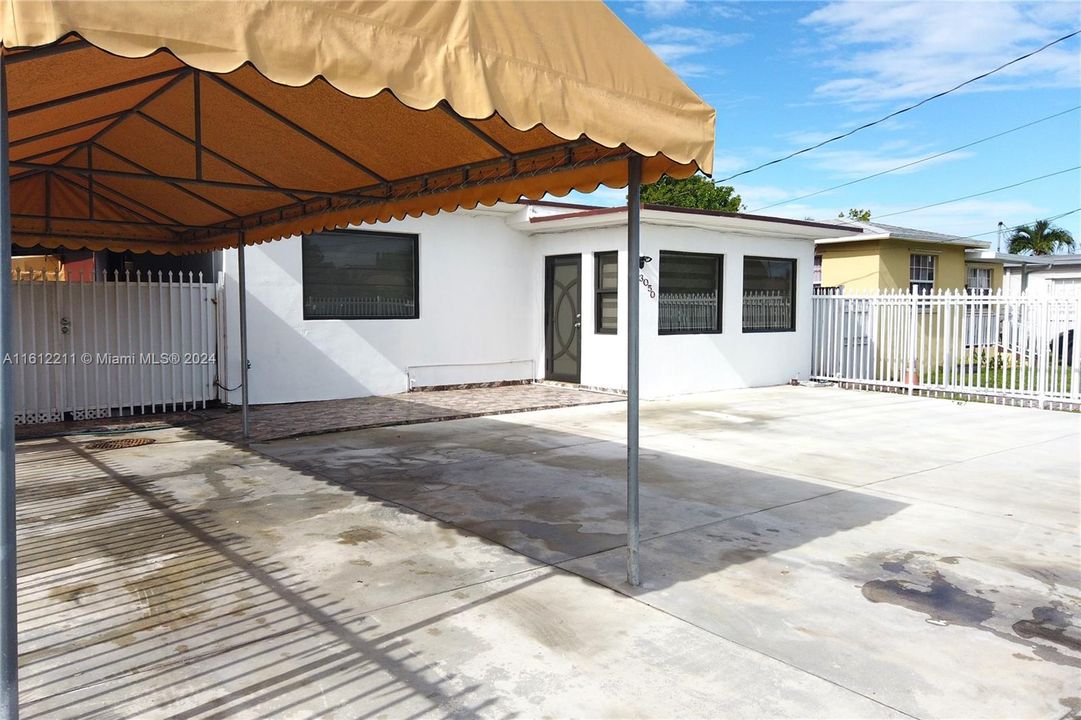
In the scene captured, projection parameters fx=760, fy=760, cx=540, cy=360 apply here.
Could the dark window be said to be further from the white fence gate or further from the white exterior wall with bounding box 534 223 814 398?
the white fence gate

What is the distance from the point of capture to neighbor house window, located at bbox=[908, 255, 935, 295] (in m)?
18.7

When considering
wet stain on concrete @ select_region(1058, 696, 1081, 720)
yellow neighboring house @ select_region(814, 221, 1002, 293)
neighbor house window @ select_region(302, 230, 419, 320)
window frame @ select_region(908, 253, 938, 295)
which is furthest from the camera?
window frame @ select_region(908, 253, 938, 295)

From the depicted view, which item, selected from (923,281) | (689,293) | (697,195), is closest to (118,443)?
(689,293)

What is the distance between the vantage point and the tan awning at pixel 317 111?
258 cm

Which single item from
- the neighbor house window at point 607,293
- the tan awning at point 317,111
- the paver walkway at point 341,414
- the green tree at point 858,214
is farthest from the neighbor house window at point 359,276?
the green tree at point 858,214

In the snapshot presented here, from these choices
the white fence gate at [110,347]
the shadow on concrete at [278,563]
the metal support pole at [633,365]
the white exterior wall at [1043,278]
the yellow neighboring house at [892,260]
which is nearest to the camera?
the shadow on concrete at [278,563]

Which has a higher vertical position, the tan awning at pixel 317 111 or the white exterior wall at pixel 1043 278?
the white exterior wall at pixel 1043 278

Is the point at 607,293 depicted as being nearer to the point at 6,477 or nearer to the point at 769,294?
→ the point at 769,294

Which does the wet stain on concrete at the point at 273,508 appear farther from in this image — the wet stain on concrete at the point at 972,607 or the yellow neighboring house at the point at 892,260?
the yellow neighboring house at the point at 892,260

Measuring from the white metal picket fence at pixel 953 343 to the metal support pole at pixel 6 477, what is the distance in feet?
41.5

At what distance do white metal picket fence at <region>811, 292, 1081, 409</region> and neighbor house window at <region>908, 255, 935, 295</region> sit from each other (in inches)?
102

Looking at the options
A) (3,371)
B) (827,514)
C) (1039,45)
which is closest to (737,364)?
(1039,45)

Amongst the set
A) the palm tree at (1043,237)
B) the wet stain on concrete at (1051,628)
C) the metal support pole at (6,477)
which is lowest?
the wet stain on concrete at (1051,628)

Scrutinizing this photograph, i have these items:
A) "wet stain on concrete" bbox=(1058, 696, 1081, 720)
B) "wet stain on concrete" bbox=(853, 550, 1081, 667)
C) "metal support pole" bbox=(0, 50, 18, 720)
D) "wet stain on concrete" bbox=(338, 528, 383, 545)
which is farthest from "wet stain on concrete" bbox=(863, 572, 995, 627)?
"metal support pole" bbox=(0, 50, 18, 720)
